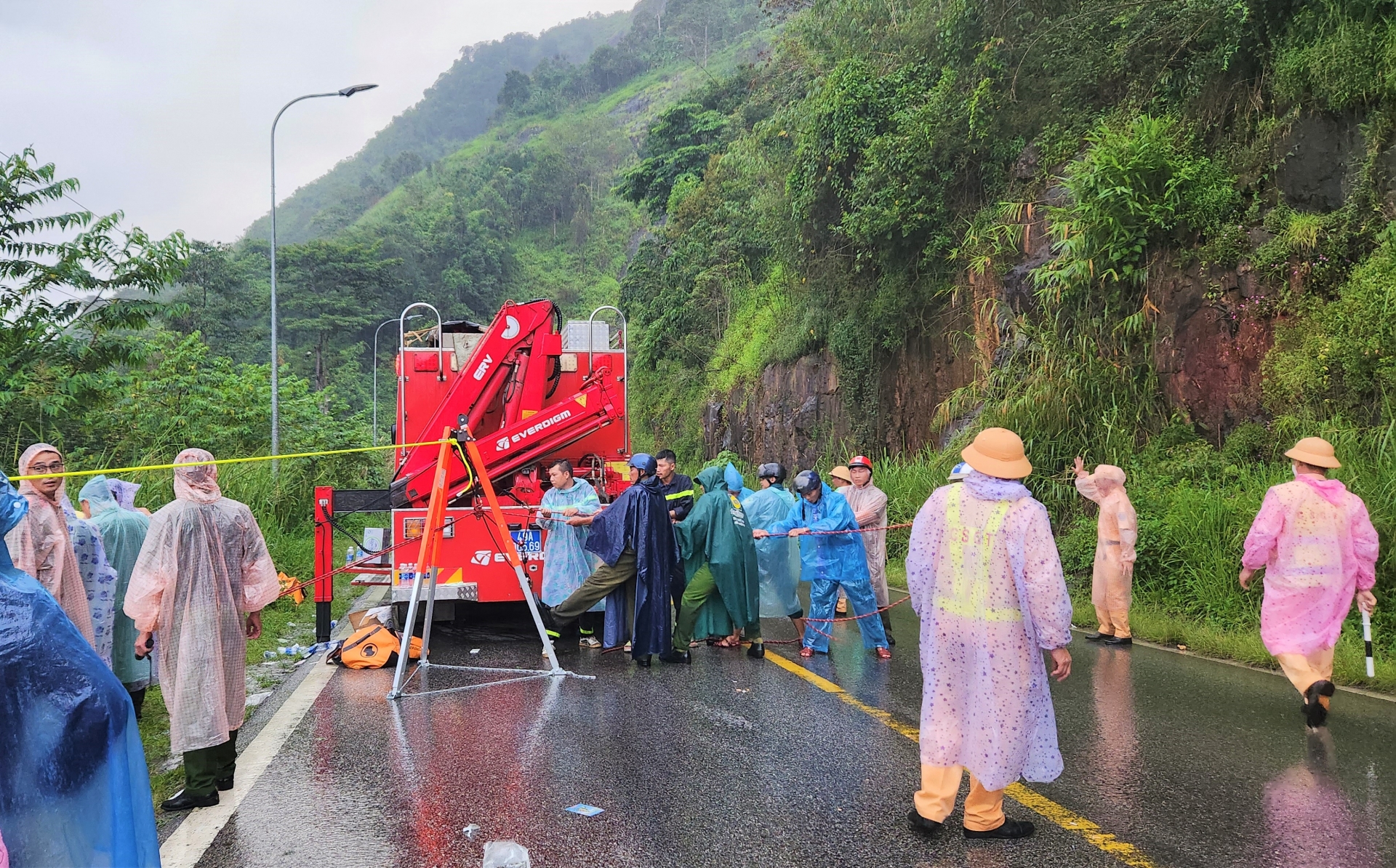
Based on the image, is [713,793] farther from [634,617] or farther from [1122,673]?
[1122,673]

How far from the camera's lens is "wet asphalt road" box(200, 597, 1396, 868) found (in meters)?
4.56

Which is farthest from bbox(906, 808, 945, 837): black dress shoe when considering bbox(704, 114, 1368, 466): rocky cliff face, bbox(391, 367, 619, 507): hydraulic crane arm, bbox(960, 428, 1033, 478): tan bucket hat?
bbox(704, 114, 1368, 466): rocky cliff face

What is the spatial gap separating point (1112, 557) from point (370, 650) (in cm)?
661

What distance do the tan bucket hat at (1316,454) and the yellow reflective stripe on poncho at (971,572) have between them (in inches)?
134

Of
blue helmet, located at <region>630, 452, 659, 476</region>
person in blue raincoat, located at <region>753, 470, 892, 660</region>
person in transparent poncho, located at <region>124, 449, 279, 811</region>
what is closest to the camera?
person in transparent poncho, located at <region>124, 449, 279, 811</region>

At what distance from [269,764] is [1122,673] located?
6171 mm

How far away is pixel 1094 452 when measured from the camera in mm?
13602

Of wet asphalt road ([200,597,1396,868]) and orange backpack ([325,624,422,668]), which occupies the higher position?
wet asphalt road ([200,597,1396,868])

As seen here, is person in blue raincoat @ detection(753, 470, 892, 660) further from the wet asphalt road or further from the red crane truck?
the red crane truck

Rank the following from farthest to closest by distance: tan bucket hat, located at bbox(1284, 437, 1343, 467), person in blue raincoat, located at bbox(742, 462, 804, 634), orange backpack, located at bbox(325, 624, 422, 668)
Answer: person in blue raincoat, located at bbox(742, 462, 804, 634), orange backpack, located at bbox(325, 624, 422, 668), tan bucket hat, located at bbox(1284, 437, 1343, 467)

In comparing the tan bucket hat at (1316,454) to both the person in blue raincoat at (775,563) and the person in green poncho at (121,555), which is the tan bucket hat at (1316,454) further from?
the person in green poncho at (121,555)

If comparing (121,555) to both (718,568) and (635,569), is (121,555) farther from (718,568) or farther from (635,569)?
(718,568)

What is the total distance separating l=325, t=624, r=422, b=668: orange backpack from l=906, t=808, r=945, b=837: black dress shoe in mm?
5272

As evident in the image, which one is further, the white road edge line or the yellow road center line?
the white road edge line
